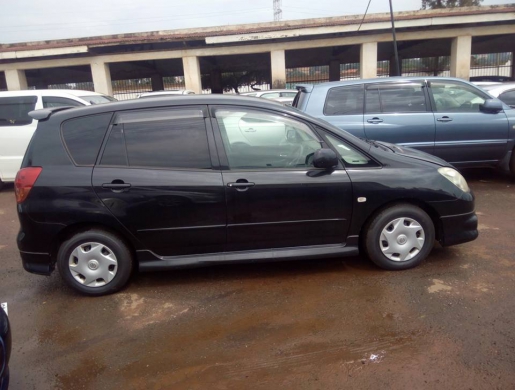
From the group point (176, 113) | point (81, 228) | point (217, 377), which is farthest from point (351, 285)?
point (81, 228)

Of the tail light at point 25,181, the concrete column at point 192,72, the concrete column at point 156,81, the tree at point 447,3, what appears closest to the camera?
the tail light at point 25,181

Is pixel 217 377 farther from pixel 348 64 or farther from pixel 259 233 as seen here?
pixel 348 64

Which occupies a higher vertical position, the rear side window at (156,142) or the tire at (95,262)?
the rear side window at (156,142)

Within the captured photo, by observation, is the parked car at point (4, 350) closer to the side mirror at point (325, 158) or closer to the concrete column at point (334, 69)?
the side mirror at point (325, 158)

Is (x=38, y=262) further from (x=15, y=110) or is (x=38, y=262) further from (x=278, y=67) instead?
(x=278, y=67)

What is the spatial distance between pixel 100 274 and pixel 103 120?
4.33 ft

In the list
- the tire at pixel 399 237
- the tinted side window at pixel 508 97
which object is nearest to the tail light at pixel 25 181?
the tire at pixel 399 237

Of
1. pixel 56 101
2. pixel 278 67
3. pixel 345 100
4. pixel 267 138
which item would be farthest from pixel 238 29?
pixel 267 138

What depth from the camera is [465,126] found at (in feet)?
21.4

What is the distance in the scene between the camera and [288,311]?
132 inches

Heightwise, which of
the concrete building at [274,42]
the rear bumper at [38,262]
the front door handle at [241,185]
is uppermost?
the concrete building at [274,42]

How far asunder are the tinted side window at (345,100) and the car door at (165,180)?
3368 millimetres

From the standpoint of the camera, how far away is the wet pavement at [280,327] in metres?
2.64

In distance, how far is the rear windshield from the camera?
747cm
